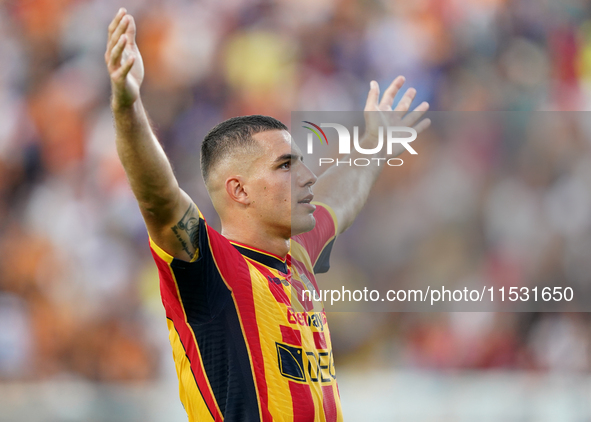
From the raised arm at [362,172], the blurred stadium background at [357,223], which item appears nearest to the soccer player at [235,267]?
the raised arm at [362,172]

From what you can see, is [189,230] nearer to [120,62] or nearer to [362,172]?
[120,62]

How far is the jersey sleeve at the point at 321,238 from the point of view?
2.79 m

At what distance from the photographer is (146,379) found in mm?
4789

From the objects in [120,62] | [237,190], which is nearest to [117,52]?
[120,62]

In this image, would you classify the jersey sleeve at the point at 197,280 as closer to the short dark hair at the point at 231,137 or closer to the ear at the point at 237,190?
the ear at the point at 237,190

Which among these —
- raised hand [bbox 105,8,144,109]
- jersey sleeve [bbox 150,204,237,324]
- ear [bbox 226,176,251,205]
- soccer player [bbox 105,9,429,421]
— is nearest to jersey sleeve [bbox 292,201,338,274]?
soccer player [bbox 105,9,429,421]

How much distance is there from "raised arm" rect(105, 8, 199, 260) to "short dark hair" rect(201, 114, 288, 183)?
55cm

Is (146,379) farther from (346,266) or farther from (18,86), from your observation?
(18,86)

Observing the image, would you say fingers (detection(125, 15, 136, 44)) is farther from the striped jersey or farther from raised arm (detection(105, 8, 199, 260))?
the striped jersey

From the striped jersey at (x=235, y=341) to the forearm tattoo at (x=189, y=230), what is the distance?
0.7 inches

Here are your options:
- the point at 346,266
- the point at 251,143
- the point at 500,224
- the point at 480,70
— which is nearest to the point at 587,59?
the point at 480,70

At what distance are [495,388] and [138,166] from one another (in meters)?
3.71

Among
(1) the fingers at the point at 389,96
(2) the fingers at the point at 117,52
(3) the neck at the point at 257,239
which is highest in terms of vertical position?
(1) the fingers at the point at 389,96

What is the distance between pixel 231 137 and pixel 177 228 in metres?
0.67
